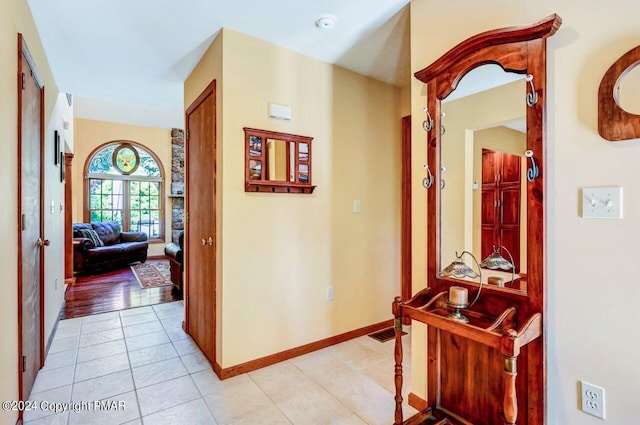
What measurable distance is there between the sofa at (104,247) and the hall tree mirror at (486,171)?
5979 mm

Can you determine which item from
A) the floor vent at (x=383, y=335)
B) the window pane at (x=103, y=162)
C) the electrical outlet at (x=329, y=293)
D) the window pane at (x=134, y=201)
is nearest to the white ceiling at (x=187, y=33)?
the electrical outlet at (x=329, y=293)

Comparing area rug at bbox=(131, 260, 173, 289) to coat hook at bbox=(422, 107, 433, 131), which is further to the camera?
area rug at bbox=(131, 260, 173, 289)

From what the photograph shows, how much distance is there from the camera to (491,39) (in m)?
1.46

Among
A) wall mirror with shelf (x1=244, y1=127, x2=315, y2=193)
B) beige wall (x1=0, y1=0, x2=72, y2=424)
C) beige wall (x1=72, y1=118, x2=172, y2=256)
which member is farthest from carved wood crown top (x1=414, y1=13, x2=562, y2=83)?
beige wall (x1=72, y1=118, x2=172, y2=256)

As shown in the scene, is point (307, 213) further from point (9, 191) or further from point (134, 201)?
point (134, 201)

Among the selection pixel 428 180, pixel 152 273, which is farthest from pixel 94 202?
pixel 428 180

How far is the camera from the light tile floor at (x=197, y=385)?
187 cm

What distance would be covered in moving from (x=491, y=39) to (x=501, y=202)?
745mm

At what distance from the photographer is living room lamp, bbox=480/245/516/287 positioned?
1.50 m

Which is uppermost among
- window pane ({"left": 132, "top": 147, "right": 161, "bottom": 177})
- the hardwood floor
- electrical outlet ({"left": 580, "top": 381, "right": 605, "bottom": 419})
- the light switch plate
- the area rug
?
window pane ({"left": 132, "top": 147, "right": 161, "bottom": 177})

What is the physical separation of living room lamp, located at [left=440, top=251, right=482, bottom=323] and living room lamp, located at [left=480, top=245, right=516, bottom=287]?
0.15ft

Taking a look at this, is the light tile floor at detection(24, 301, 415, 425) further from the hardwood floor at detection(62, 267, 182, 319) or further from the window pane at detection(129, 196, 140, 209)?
the window pane at detection(129, 196, 140, 209)

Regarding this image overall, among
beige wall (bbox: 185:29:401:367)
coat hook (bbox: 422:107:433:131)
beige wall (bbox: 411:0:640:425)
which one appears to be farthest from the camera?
beige wall (bbox: 185:29:401:367)

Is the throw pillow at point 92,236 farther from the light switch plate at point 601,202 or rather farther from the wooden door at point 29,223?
the light switch plate at point 601,202
